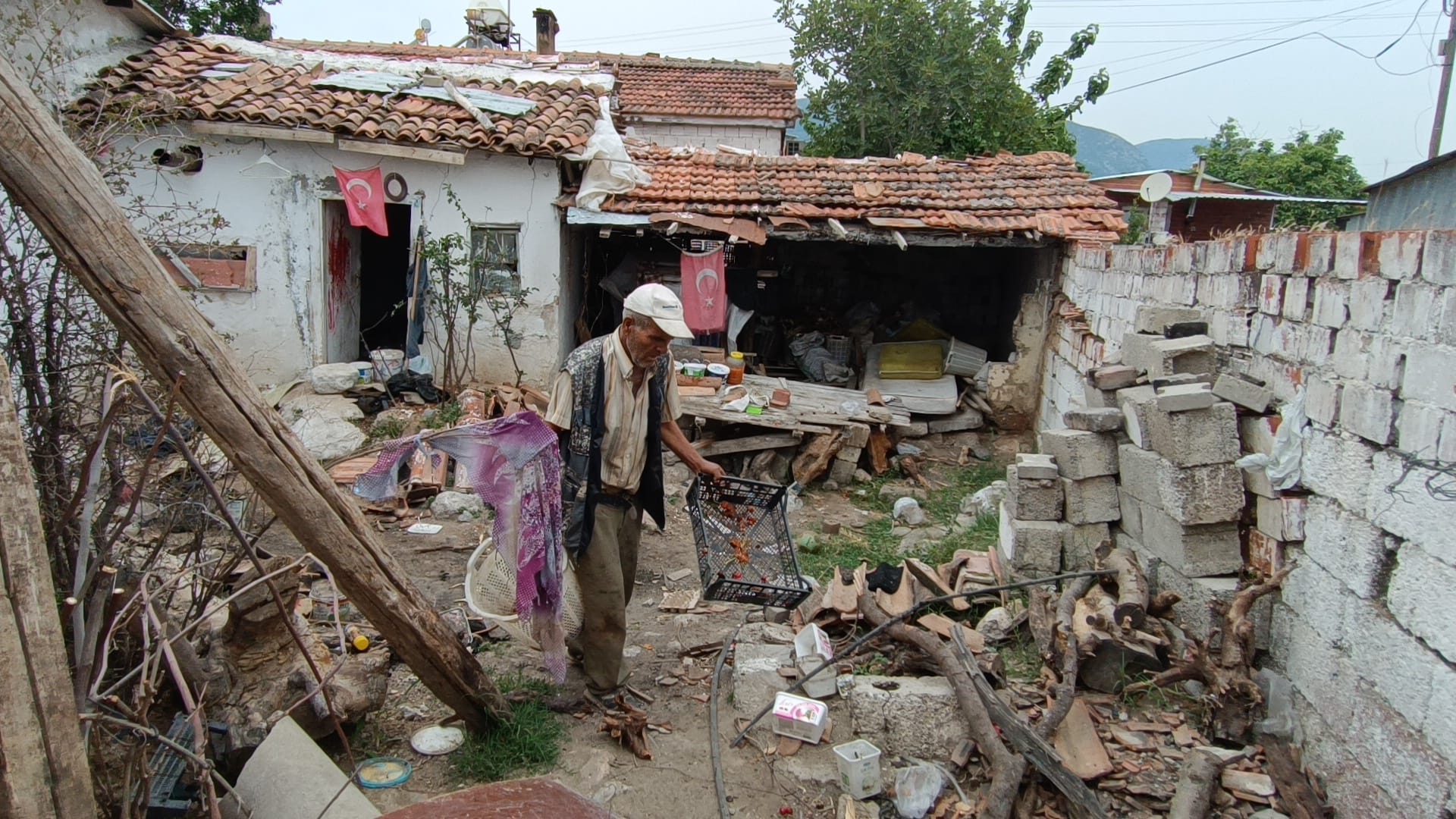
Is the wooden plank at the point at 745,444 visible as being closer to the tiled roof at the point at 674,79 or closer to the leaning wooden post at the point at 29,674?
the leaning wooden post at the point at 29,674

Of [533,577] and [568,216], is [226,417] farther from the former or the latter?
[568,216]

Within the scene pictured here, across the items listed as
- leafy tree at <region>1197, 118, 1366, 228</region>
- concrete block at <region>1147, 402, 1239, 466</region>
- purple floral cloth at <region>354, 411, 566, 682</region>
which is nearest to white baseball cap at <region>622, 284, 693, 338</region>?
purple floral cloth at <region>354, 411, 566, 682</region>

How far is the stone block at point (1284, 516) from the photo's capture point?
13.1 ft

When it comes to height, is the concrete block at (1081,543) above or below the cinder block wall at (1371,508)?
below

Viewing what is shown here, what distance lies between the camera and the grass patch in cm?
386

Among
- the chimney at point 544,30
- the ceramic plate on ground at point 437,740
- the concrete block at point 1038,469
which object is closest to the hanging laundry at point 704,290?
the concrete block at point 1038,469

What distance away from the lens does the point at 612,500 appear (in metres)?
4.24

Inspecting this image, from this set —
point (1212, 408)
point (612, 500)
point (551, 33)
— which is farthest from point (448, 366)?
point (551, 33)

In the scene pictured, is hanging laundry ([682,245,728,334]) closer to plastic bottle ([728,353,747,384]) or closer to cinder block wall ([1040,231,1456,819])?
plastic bottle ([728,353,747,384])

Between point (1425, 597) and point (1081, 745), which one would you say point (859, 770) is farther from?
point (1425, 597)

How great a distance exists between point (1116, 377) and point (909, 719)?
269 cm

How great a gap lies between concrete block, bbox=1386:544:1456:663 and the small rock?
6.64 feet

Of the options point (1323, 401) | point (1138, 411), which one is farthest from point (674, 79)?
point (1323, 401)

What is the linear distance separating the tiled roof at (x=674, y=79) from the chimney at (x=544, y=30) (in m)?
0.96
